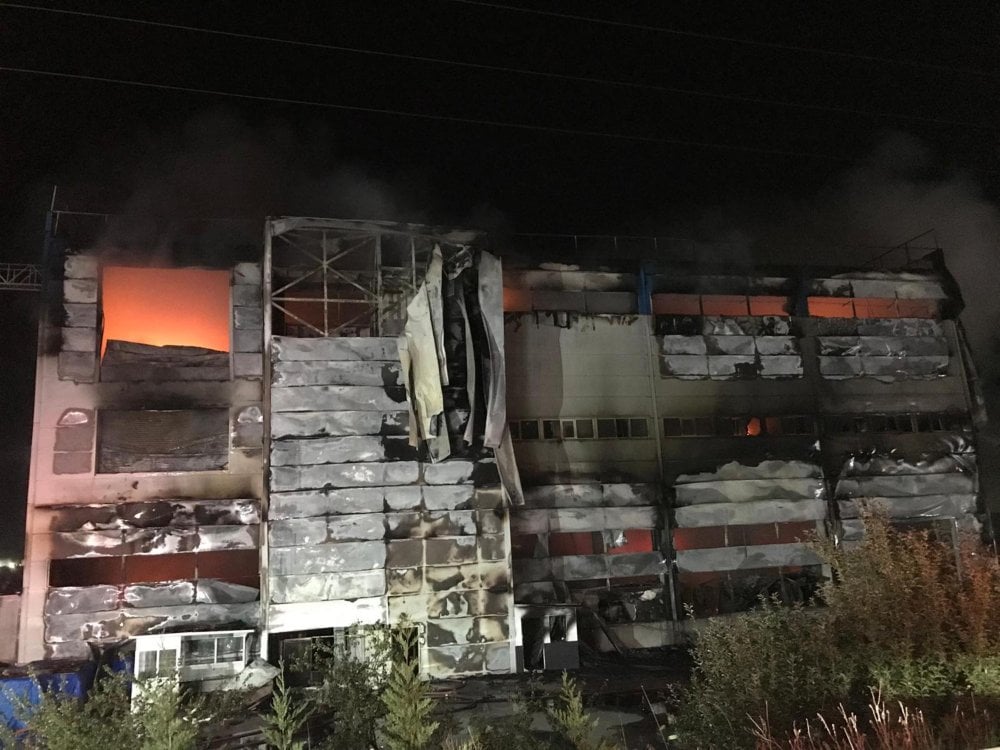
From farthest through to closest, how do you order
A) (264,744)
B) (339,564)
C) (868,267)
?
(868,267), (339,564), (264,744)

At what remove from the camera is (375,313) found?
15.2 m

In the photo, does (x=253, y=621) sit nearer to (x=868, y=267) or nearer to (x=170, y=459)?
(x=170, y=459)

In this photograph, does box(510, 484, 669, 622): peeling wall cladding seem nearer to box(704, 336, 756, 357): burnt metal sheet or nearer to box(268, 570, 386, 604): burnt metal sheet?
box(268, 570, 386, 604): burnt metal sheet

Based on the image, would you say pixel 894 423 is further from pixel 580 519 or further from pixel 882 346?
pixel 580 519

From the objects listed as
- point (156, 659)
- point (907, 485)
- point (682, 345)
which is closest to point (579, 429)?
point (682, 345)

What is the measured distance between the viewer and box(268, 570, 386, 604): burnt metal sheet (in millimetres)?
13133

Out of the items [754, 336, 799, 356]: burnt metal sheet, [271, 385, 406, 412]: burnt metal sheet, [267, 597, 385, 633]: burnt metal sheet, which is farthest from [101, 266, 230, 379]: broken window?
[754, 336, 799, 356]: burnt metal sheet

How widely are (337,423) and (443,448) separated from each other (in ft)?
7.84

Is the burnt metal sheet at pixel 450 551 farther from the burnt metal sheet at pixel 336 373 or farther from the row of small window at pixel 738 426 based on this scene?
the row of small window at pixel 738 426

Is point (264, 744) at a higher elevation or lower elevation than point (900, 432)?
lower

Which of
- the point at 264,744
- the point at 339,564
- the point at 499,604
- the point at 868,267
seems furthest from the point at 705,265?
the point at 264,744

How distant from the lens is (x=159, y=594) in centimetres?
1388

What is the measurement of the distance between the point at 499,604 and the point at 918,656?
844 cm

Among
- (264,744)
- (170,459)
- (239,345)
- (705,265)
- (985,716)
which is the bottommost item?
(264,744)
